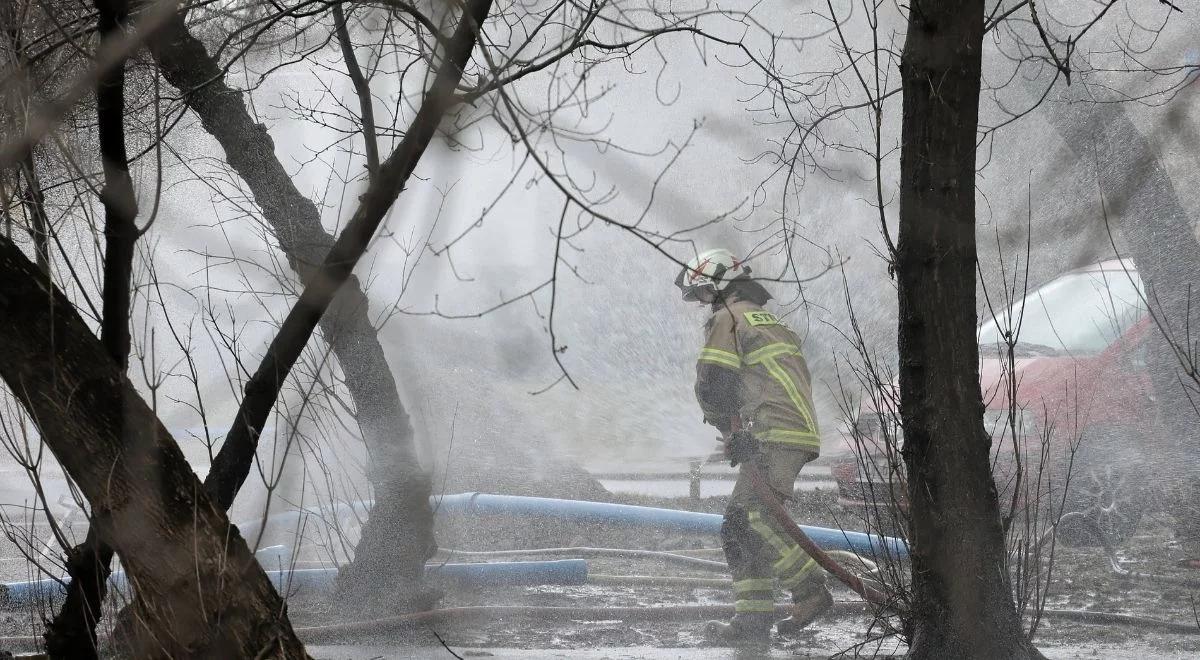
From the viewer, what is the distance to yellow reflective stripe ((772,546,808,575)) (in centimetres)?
467

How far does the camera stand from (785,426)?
4.84 meters

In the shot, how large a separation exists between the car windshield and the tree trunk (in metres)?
3.14

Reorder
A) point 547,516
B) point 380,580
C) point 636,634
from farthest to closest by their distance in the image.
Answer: point 547,516 → point 380,580 → point 636,634

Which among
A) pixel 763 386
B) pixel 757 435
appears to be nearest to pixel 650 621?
pixel 757 435

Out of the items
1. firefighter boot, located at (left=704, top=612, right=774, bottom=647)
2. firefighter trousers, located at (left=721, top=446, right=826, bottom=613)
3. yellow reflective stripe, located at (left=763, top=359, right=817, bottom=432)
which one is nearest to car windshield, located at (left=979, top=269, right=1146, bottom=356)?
yellow reflective stripe, located at (left=763, top=359, right=817, bottom=432)

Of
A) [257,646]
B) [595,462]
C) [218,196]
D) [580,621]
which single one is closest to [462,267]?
[595,462]

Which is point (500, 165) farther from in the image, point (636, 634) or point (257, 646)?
point (257, 646)

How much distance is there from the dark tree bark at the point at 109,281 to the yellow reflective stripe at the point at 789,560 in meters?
2.72

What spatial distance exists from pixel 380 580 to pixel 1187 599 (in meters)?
3.80

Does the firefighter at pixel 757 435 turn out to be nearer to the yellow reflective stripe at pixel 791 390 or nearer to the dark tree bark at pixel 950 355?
the yellow reflective stripe at pixel 791 390

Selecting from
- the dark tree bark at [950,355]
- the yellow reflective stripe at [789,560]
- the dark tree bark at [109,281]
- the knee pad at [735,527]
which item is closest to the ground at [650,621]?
the yellow reflective stripe at [789,560]

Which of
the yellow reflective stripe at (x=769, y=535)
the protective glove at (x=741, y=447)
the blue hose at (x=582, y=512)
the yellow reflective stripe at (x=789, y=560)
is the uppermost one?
the protective glove at (x=741, y=447)

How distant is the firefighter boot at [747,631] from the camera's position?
4.66 m

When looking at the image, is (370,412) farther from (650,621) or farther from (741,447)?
(741,447)
